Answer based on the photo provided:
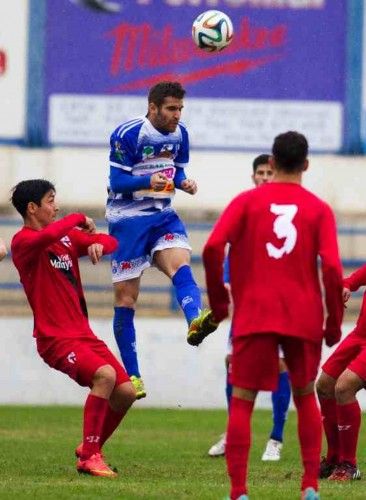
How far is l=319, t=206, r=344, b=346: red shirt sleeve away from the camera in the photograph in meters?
7.80

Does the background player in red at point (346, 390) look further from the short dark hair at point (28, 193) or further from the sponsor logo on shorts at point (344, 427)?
the short dark hair at point (28, 193)

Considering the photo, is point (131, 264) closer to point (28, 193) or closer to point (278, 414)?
point (28, 193)

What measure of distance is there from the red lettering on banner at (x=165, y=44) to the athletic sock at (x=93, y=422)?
53.0ft

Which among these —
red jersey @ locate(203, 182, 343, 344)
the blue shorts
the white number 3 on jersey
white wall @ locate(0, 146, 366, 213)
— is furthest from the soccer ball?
white wall @ locate(0, 146, 366, 213)

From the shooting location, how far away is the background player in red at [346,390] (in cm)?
1014

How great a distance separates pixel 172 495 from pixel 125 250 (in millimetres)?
3137

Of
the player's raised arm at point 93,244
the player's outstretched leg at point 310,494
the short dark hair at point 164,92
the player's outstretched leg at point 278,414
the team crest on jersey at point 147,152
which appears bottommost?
the player's outstretched leg at point 278,414

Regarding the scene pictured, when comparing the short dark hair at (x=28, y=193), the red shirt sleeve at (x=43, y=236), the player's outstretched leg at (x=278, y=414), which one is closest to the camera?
the red shirt sleeve at (x=43, y=236)

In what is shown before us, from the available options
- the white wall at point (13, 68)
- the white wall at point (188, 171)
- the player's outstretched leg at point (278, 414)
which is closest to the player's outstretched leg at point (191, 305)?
the player's outstretched leg at point (278, 414)

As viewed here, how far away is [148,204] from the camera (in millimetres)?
11492

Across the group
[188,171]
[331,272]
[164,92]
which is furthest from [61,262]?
[188,171]

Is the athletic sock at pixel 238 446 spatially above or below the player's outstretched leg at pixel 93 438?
above

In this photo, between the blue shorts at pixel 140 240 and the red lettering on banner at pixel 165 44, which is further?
the red lettering on banner at pixel 165 44

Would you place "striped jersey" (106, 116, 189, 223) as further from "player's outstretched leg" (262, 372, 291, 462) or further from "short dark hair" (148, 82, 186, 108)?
"player's outstretched leg" (262, 372, 291, 462)
